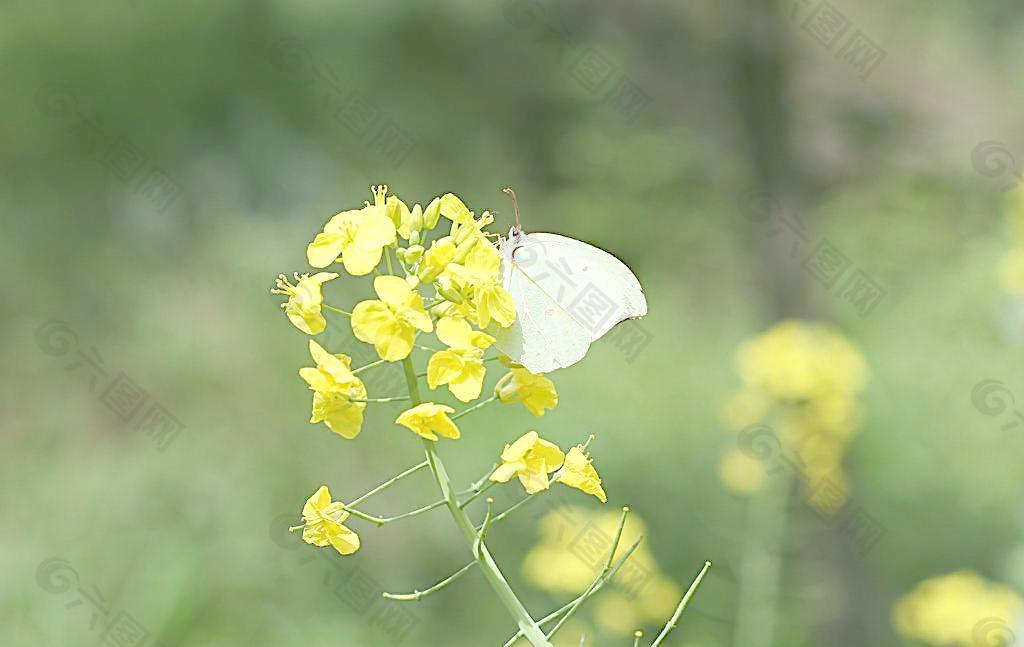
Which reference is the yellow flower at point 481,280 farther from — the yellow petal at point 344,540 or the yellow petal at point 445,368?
the yellow petal at point 344,540

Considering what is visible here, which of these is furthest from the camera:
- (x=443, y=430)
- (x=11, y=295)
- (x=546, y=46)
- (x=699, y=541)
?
(x=546, y=46)

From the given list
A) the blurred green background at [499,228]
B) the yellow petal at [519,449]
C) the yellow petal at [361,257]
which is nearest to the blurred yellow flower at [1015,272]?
the blurred green background at [499,228]

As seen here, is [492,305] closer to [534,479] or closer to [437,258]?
[437,258]

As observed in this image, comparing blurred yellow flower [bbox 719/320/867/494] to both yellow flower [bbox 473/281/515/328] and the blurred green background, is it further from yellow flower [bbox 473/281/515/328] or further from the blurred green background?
yellow flower [bbox 473/281/515/328]

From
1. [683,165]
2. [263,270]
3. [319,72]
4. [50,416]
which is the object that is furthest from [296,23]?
[50,416]

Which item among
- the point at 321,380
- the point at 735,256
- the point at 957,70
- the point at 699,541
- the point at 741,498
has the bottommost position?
the point at 321,380

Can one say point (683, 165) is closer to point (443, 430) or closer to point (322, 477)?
point (322, 477)
